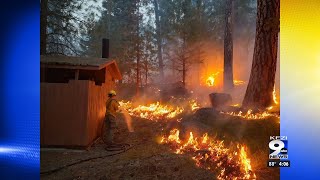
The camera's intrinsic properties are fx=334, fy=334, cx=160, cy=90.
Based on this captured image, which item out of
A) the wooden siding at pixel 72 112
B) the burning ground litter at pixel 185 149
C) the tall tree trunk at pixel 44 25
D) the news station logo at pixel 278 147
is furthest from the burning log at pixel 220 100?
the tall tree trunk at pixel 44 25

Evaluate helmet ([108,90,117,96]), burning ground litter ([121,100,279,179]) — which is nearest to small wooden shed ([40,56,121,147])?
helmet ([108,90,117,96])

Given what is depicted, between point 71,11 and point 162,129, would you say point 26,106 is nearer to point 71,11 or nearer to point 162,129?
point 71,11

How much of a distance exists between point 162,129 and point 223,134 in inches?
45.2

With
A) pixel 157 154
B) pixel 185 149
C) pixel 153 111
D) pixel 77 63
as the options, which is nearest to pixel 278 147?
pixel 185 149

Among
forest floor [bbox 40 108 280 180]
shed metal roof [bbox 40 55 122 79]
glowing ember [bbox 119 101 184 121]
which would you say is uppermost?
shed metal roof [bbox 40 55 122 79]

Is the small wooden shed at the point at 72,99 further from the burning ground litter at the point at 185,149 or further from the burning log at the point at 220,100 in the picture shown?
the burning log at the point at 220,100

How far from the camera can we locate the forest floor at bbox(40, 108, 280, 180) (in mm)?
5809

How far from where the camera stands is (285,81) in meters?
5.84

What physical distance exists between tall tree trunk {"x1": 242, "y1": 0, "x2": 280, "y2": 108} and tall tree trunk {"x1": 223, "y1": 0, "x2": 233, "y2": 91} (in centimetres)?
39

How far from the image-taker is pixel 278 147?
5.76m

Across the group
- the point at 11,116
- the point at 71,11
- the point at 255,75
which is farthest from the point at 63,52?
the point at 255,75

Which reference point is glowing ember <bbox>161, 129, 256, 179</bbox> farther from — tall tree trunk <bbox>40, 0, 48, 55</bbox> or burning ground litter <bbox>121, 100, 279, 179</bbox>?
tall tree trunk <bbox>40, 0, 48, 55</bbox>

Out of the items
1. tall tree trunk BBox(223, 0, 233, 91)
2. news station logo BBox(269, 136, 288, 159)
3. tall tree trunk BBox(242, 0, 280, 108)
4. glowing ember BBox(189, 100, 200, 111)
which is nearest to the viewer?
news station logo BBox(269, 136, 288, 159)

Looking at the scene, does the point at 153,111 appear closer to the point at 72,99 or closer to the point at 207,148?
the point at 207,148
